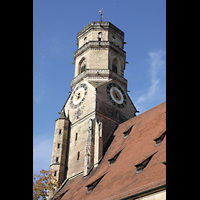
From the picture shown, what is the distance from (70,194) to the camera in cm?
1900

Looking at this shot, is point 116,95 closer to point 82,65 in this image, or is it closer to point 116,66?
point 116,66

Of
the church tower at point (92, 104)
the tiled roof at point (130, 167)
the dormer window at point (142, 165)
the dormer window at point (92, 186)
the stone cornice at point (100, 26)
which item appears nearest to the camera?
the tiled roof at point (130, 167)

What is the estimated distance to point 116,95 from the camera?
25281 millimetres

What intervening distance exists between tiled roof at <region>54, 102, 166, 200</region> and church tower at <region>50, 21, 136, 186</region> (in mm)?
971

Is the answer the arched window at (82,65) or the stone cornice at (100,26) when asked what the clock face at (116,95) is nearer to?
the arched window at (82,65)

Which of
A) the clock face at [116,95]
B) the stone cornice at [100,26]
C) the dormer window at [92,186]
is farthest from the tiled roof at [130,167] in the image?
the stone cornice at [100,26]

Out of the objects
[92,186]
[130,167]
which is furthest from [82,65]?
[130,167]

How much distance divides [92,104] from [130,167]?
7994 millimetres

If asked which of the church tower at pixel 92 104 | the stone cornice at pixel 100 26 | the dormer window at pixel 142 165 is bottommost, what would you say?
the dormer window at pixel 142 165

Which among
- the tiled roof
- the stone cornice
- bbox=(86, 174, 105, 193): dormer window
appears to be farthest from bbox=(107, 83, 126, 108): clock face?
bbox=(86, 174, 105, 193): dormer window

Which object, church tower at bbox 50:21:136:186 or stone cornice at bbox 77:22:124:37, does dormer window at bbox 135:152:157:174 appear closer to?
church tower at bbox 50:21:136:186

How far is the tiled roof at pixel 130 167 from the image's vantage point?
46.6ft
